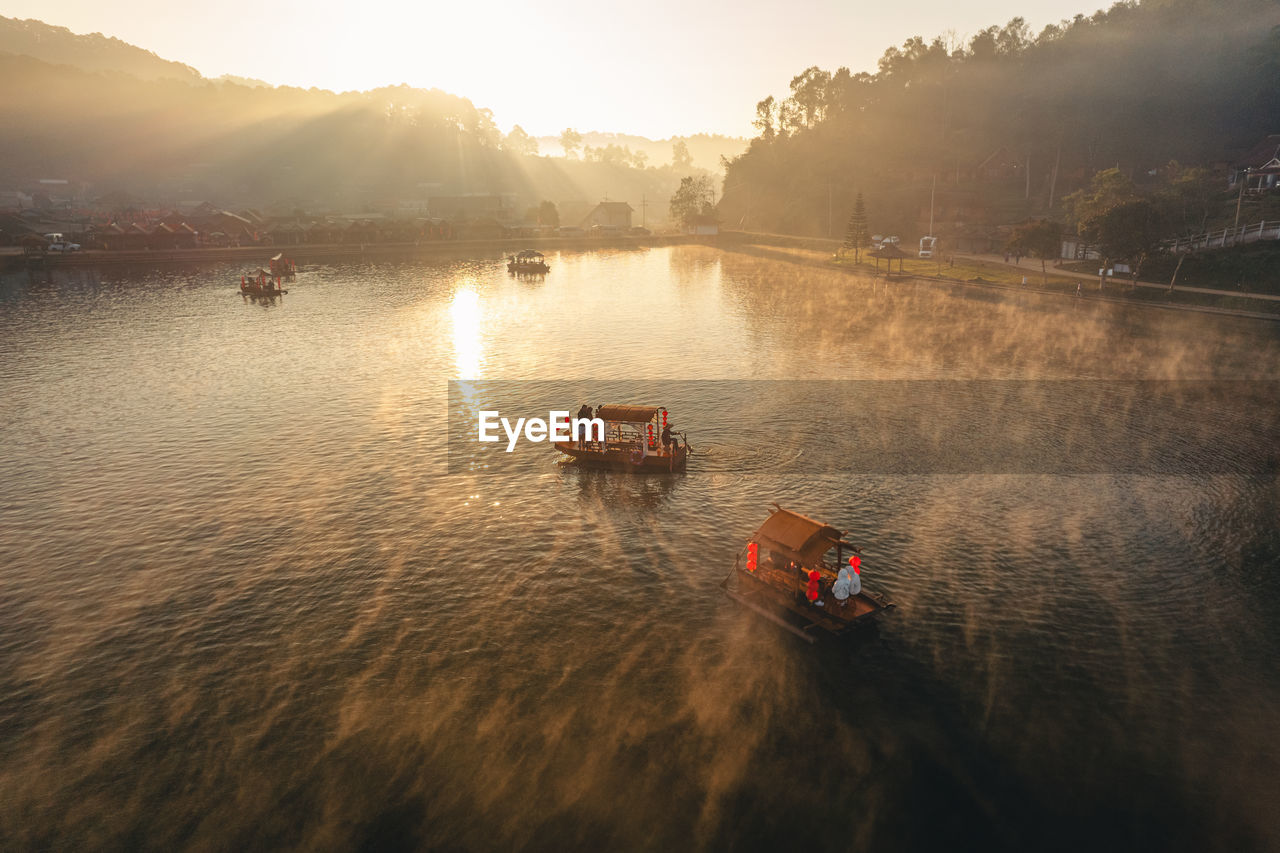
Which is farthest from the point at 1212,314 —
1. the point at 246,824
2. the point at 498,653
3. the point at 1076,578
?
the point at 246,824

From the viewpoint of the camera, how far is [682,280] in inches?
4771

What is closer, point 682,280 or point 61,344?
point 61,344

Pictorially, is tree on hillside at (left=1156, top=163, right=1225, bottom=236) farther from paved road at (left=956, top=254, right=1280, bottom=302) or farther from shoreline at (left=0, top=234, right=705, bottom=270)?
shoreline at (left=0, top=234, right=705, bottom=270)

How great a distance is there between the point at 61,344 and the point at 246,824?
77.2 metres

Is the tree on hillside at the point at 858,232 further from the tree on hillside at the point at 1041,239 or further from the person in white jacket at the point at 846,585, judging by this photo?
the person in white jacket at the point at 846,585

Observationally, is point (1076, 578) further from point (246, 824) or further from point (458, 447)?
point (458, 447)

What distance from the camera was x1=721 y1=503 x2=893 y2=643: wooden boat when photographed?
2444 centimetres

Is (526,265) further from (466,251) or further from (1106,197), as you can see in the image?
(1106,197)

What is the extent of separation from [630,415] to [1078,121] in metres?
166

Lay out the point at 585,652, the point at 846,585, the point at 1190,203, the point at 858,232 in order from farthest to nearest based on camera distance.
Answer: the point at 858,232 → the point at 1190,203 → the point at 846,585 → the point at 585,652

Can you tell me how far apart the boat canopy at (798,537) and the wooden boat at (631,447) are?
13.2 metres

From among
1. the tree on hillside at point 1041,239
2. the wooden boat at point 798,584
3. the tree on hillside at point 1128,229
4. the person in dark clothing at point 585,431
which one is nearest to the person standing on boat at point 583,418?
the person in dark clothing at point 585,431

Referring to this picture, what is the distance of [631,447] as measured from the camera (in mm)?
40094

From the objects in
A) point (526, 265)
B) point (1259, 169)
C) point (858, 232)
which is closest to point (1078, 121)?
point (1259, 169)
